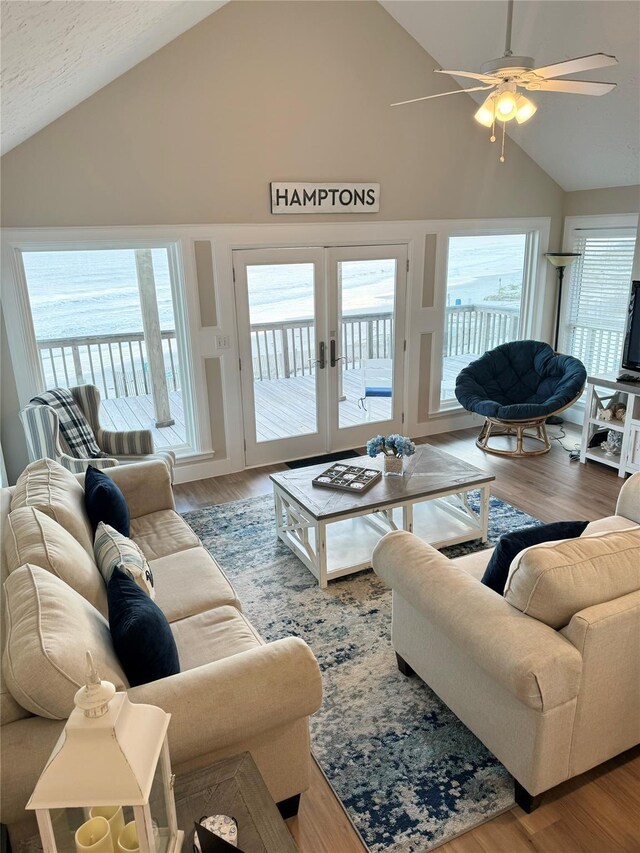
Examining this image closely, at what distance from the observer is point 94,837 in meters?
1.20

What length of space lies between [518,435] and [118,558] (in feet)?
13.2

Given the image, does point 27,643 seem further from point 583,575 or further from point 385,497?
point 385,497

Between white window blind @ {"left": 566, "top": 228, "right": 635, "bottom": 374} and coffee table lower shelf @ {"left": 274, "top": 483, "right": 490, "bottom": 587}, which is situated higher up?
white window blind @ {"left": 566, "top": 228, "right": 635, "bottom": 374}

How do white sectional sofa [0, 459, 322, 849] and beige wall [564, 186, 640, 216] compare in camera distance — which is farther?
beige wall [564, 186, 640, 216]

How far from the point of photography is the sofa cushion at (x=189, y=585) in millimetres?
2453

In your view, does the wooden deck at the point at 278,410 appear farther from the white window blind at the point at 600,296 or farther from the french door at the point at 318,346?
the white window blind at the point at 600,296

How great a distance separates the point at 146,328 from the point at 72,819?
3902mm

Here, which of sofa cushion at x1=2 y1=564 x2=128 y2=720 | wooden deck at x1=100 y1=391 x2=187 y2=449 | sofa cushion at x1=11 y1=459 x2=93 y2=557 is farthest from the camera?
wooden deck at x1=100 y1=391 x2=187 y2=449

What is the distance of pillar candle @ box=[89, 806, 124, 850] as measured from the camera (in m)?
1.24

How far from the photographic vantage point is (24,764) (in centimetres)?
147

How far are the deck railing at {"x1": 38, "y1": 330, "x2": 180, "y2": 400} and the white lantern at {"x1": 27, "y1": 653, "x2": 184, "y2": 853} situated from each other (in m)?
3.70

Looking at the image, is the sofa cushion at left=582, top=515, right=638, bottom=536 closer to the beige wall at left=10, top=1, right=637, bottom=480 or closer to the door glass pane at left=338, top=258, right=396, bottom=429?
the door glass pane at left=338, top=258, right=396, bottom=429

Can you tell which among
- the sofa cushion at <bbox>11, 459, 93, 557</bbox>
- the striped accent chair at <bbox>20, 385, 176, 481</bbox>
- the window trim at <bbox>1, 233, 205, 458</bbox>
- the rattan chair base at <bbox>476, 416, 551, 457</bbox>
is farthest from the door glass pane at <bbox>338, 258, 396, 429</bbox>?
the sofa cushion at <bbox>11, 459, 93, 557</bbox>

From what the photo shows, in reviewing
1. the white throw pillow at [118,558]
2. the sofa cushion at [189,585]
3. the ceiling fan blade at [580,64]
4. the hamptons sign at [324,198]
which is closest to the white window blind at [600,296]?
the hamptons sign at [324,198]
